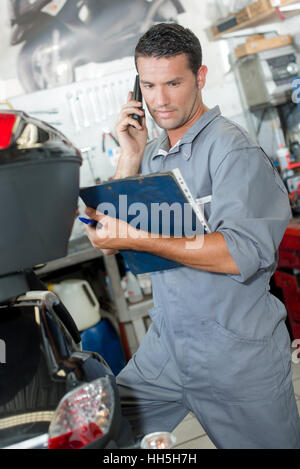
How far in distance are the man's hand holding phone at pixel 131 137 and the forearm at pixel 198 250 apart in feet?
1.92

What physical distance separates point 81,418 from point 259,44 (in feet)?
11.2

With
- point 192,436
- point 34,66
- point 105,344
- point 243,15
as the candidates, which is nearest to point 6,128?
point 192,436

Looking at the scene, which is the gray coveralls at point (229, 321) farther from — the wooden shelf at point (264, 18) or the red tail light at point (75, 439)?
the wooden shelf at point (264, 18)

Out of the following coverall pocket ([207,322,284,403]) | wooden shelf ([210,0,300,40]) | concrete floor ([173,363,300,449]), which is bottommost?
concrete floor ([173,363,300,449])

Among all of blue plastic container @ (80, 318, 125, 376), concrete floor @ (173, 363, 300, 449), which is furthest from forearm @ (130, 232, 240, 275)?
blue plastic container @ (80, 318, 125, 376)

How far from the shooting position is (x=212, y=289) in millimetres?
1382

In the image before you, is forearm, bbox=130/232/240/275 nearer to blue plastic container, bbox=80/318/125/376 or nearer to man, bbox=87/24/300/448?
man, bbox=87/24/300/448

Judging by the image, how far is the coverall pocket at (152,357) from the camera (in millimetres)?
1530

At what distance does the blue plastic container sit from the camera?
3.09 metres

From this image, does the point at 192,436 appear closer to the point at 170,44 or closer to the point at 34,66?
the point at 170,44

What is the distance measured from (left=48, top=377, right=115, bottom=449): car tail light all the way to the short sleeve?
53 centimetres

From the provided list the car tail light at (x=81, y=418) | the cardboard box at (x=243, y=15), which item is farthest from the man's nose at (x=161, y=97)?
the cardboard box at (x=243, y=15)

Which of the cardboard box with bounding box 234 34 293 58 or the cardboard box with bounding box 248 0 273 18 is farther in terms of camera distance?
the cardboard box with bounding box 234 34 293 58

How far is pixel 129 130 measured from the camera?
1.83 m
